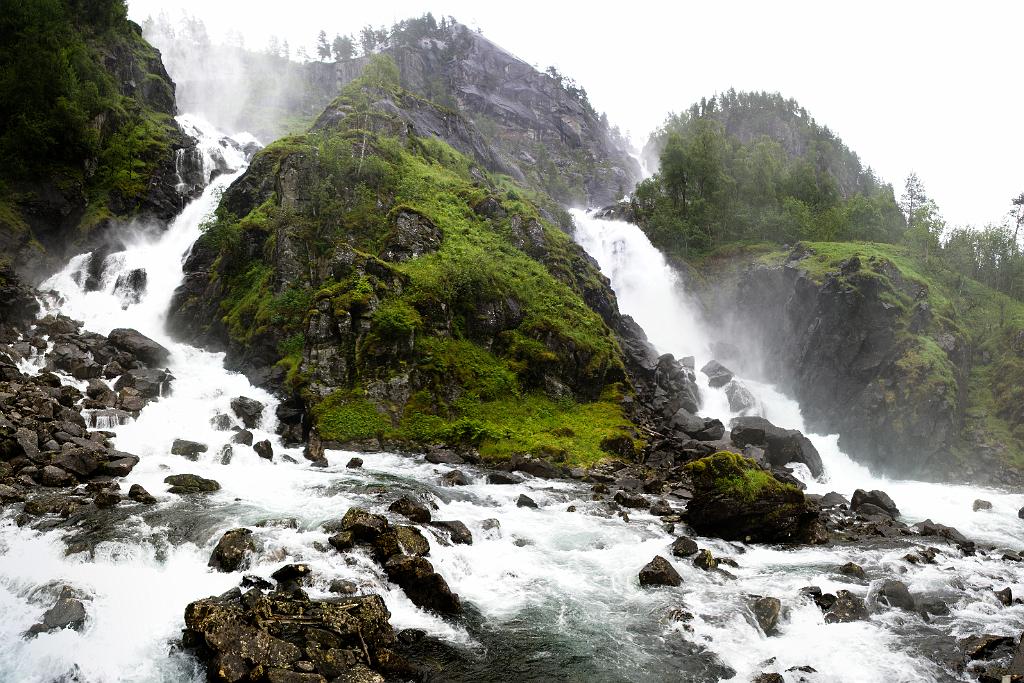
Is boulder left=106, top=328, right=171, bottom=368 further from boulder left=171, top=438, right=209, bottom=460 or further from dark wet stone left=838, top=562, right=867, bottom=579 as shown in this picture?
dark wet stone left=838, top=562, right=867, bottom=579

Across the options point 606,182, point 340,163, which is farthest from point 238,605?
point 606,182

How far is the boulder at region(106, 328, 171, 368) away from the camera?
30.2 meters

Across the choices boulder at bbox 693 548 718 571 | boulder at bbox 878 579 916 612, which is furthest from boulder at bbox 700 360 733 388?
boulder at bbox 878 579 916 612

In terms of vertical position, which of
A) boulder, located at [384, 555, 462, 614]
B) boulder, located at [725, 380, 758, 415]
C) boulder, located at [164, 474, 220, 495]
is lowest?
boulder, located at [384, 555, 462, 614]

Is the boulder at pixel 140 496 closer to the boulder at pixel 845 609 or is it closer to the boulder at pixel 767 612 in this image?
the boulder at pixel 767 612

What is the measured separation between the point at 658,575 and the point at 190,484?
1422cm

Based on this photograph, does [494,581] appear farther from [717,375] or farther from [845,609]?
[717,375]

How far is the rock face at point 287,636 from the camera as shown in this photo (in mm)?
9320

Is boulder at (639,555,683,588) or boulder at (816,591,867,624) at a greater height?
boulder at (816,591,867,624)

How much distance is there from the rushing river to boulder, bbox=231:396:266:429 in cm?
276

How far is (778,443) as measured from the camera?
31.5 m

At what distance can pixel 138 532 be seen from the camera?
1375 cm

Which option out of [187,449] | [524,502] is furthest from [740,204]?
[187,449]

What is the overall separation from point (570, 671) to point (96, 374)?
2676 cm
